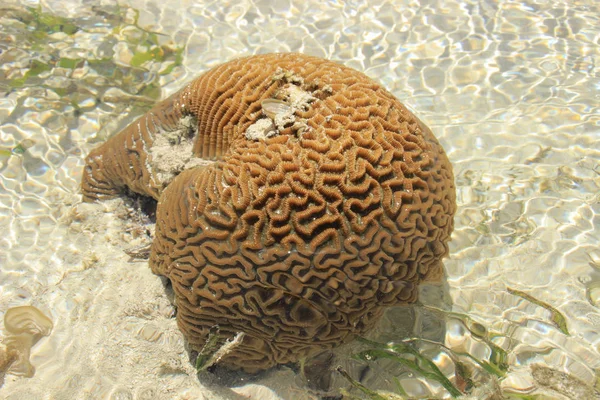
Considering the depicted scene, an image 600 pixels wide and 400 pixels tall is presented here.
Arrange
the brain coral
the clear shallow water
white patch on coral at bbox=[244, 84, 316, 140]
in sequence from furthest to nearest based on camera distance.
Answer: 1. the clear shallow water
2. white patch on coral at bbox=[244, 84, 316, 140]
3. the brain coral

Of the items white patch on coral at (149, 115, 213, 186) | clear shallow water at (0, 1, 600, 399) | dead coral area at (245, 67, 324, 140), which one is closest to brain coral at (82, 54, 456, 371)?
dead coral area at (245, 67, 324, 140)

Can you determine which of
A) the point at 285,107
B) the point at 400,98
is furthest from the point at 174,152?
the point at 400,98

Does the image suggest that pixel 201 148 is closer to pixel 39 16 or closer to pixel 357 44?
pixel 357 44

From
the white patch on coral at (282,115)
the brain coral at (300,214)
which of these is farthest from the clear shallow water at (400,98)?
the white patch on coral at (282,115)

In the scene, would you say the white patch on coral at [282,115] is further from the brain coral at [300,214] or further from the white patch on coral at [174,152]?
the white patch on coral at [174,152]

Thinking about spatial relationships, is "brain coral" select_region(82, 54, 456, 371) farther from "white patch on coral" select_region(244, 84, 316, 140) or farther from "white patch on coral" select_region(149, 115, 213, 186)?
"white patch on coral" select_region(149, 115, 213, 186)
